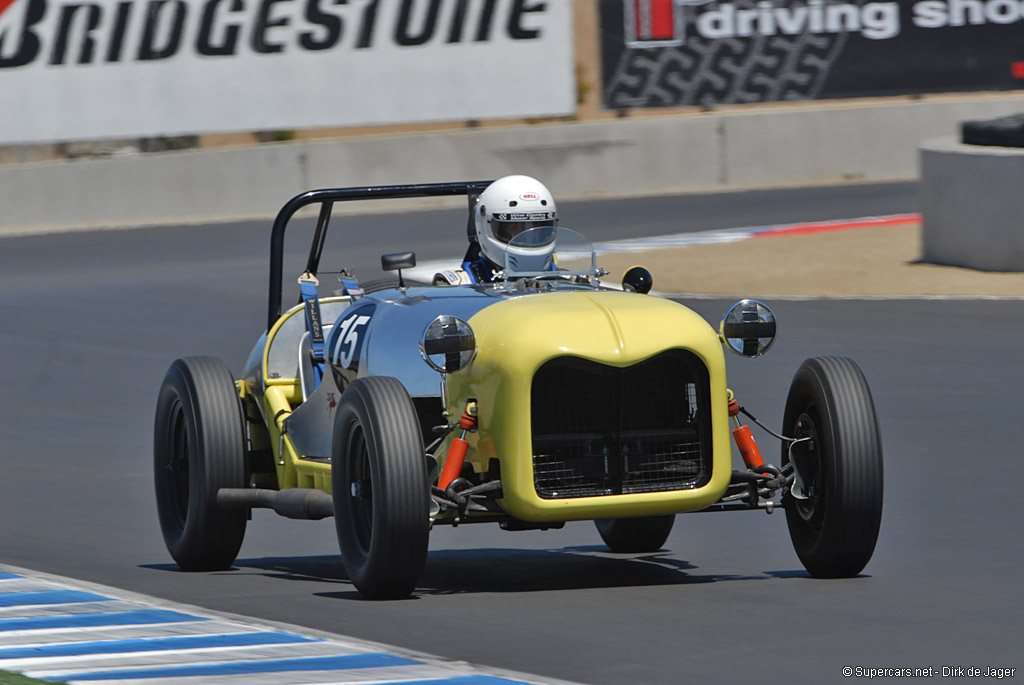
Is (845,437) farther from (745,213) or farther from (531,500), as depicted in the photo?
(745,213)

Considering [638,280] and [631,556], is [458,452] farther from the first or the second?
[631,556]

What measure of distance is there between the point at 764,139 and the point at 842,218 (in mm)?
4611

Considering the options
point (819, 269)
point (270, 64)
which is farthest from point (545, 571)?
point (270, 64)

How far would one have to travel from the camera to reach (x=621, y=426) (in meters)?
7.61

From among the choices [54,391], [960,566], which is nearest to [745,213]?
[54,391]

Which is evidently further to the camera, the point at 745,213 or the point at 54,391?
the point at 745,213

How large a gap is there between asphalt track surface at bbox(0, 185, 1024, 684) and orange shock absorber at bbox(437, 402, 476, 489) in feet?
1.61

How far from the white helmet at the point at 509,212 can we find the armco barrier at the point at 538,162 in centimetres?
1888

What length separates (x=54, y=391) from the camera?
48.9 ft

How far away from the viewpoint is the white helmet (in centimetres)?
868

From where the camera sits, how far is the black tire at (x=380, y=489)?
7215 mm

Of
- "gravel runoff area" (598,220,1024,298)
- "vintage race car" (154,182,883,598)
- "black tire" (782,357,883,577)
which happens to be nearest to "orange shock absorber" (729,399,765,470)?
"vintage race car" (154,182,883,598)

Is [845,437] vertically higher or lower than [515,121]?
lower

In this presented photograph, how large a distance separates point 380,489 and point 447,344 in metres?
0.64
